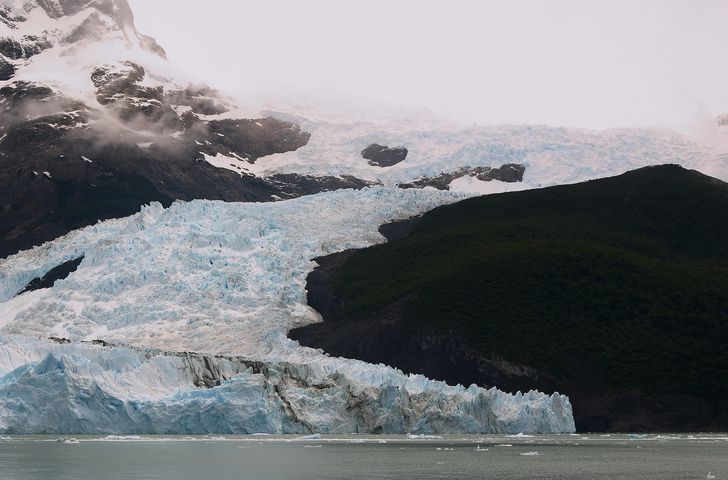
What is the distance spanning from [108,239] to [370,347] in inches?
1684

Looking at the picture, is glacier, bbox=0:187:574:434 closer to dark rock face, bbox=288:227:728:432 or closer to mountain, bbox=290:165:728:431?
dark rock face, bbox=288:227:728:432

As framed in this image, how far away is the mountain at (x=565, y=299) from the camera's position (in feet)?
320

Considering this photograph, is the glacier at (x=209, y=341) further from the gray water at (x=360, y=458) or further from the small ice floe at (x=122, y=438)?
the gray water at (x=360, y=458)

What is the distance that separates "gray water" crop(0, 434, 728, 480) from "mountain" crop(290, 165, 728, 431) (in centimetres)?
1349

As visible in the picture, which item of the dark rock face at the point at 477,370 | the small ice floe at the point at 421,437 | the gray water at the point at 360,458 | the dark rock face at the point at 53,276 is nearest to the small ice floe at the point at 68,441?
the gray water at the point at 360,458

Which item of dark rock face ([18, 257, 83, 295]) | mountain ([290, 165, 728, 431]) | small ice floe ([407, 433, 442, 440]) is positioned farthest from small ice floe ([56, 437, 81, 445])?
dark rock face ([18, 257, 83, 295])

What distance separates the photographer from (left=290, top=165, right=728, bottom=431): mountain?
9756cm

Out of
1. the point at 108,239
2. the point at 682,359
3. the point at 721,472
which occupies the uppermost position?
the point at 721,472

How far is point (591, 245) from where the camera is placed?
127 m

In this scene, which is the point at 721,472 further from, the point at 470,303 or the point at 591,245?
the point at 591,245

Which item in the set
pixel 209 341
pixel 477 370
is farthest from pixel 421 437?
pixel 209 341

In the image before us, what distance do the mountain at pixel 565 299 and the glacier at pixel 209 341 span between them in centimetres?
579

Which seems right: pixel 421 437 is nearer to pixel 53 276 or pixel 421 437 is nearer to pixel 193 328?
pixel 193 328

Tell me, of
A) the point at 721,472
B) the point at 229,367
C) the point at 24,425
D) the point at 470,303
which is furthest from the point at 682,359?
the point at 24,425
